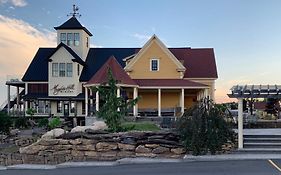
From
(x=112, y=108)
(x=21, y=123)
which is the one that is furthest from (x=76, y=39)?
(x=112, y=108)

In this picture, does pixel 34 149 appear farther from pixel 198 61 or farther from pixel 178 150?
pixel 198 61

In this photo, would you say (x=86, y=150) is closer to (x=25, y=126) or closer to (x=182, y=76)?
(x=25, y=126)

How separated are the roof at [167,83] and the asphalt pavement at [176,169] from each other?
954 inches

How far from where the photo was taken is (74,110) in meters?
52.2

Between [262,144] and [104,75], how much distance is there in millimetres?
21869

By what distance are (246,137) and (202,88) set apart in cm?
2085

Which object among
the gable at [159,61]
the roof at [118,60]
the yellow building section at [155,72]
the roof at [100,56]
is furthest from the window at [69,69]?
the yellow building section at [155,72]

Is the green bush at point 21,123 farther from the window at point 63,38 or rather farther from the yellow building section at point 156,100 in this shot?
the window at point 63,38

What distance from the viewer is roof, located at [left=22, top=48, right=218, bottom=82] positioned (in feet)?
151

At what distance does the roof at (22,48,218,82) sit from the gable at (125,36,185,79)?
2482 millimetres

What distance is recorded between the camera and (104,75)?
125 ft

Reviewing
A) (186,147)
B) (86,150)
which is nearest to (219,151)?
(186,147)

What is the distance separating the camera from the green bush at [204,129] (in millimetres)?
17219

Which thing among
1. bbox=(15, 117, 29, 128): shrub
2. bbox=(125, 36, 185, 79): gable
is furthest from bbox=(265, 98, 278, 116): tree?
bbox=(15, 117, 29, 128): shrub
